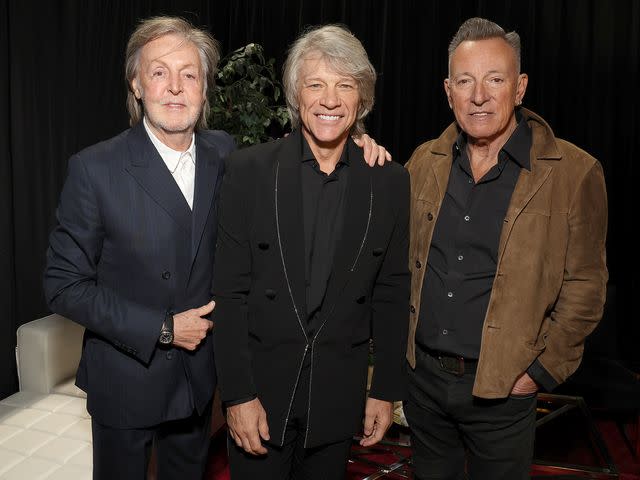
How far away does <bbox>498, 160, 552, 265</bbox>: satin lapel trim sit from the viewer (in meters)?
1.96

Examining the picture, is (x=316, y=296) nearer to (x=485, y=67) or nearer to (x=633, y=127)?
(x=485, y=67)

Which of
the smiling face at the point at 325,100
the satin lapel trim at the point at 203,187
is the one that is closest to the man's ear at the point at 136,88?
the satin lapel trim at the point at 203,187

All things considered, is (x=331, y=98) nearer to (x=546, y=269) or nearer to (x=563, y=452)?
(x=546, y=269)

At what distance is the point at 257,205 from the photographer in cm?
179

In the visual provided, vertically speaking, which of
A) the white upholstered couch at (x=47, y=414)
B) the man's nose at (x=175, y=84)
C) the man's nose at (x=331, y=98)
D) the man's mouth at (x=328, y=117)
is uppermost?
the man's nose at (x=175, y=84)

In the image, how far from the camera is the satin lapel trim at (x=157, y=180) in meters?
1.84

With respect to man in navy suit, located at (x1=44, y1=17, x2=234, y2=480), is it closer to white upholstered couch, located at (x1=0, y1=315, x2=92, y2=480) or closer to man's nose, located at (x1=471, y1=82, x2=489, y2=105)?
white upholstered couch, located at (x1=0, y1=315, x2=92, y2=480)

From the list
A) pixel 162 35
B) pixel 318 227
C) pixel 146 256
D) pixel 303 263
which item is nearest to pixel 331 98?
pixel 318 227

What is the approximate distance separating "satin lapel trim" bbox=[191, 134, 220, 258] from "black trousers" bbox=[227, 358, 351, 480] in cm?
50

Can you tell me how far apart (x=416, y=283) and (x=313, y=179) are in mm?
527

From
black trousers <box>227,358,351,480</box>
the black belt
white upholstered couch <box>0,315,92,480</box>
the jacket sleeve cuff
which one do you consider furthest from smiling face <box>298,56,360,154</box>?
white upholstered couch <box>0,315,92,480</box>

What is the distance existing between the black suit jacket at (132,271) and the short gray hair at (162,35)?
0.62 ft

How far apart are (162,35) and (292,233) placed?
74cm

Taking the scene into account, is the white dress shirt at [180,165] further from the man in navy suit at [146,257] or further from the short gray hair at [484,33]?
the short gray hair at [484,33]
